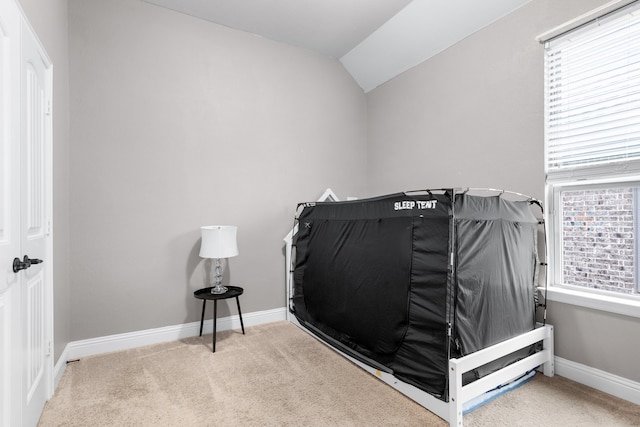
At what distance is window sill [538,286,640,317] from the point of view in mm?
1760

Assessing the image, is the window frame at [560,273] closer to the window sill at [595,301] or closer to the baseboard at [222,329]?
the window sill at [595,301]

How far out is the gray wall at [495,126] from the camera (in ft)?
6.31

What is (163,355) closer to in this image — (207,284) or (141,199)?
(207,284)

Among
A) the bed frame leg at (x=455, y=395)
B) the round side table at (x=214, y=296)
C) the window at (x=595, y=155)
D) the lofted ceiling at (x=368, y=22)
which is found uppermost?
the lofted ceiling at (x=368, y=22)

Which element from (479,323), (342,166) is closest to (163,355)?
(479,323)

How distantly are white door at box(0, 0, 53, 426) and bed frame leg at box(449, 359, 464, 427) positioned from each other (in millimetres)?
1834

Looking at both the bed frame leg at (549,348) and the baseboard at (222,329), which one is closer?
the baseboard at (222,329)

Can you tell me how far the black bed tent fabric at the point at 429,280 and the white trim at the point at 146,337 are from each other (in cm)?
95

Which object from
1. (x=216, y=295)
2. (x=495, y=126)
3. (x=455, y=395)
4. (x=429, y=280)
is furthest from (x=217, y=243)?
(x=495, y=126)

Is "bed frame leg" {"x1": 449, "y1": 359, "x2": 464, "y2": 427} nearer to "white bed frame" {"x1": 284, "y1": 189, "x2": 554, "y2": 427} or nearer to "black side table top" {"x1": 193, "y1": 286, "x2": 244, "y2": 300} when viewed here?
"white bed frame" {"x1": 284, "y1": 189, "x2": 554, "y2": 427}

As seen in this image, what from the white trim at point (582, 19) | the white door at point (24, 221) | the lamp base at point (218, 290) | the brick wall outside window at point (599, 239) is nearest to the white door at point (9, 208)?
the white door at point (24, 221)

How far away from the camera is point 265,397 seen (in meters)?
1.82

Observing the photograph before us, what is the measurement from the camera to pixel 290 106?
329 cm

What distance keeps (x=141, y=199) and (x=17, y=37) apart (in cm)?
142
